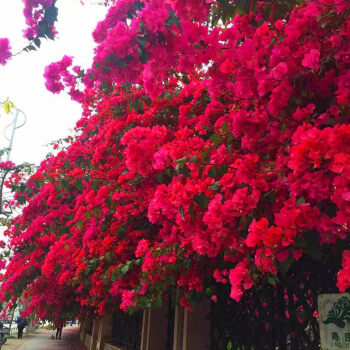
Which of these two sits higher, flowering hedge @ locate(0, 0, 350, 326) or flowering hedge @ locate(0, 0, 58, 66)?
flowering hedge @ locate(0, 0, 58, 66)

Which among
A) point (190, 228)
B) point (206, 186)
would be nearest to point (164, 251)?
point (190, 228)

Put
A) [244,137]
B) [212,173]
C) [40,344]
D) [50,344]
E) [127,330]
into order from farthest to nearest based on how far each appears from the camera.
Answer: [50,344] < [40,344] < [127,330] < [244,137] < [212,173]

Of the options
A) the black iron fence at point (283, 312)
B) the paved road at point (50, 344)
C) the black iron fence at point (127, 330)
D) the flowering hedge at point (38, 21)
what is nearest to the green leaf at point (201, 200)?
the black iron fence at point (283, 312)

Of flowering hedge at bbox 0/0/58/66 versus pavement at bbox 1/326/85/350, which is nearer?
flowering hedge at bbox 0/0/58/66

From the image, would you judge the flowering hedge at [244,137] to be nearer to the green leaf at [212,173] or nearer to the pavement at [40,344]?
the green leaf at [212,173]

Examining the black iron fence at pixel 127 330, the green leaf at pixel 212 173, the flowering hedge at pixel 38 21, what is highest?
the flowering hedge at pixel 38 21

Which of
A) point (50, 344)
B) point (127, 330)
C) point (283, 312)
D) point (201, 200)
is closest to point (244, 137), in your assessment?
point (201, 200)

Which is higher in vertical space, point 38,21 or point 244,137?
point 38,21

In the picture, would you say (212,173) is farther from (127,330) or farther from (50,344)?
(50,344)

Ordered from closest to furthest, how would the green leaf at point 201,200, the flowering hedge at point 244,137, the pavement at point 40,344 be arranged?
1. the flowering hedge at point 244,137
2. the green leaf at point 201,200
3. the pavement at point 40,344

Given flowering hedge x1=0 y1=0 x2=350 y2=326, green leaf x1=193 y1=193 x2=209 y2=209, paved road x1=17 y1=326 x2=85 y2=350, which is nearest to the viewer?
flowering hedge x1=0 y1=0 x2=350 y2=326

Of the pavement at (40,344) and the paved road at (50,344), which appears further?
the paved road at (50,344)

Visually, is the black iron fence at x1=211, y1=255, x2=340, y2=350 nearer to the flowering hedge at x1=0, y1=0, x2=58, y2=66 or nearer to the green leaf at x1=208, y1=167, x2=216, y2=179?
the green leaf at x1=208, y1=167, x2=216, y2=179

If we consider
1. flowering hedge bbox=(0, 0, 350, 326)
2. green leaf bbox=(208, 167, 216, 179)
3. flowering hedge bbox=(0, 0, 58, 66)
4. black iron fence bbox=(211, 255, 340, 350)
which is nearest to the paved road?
black iron fence bbox=(211, 255, 340, 350)
